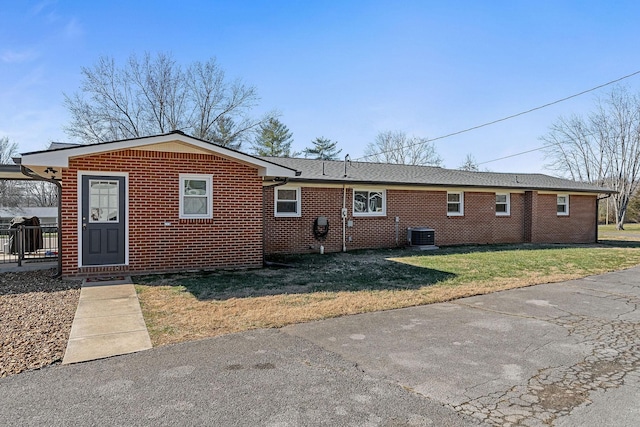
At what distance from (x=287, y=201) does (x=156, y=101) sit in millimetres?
22060

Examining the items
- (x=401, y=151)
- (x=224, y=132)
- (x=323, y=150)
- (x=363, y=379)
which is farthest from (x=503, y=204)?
(x=401, y=151)

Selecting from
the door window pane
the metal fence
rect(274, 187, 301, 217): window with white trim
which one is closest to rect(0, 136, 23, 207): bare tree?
the metal fence

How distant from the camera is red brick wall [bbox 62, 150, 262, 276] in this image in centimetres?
854

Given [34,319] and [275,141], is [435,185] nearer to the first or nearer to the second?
[34,319]

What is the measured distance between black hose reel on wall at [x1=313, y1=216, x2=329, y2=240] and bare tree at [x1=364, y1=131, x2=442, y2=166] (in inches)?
1249

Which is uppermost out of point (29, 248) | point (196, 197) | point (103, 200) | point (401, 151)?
point (401, 151)

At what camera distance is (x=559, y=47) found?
1530 cm

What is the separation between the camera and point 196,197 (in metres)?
9.59

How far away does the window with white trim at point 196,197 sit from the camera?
31.1ft

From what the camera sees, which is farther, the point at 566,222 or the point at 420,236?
the point at 566,222

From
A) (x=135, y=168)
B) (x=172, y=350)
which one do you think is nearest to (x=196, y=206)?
(x=135, y=168)

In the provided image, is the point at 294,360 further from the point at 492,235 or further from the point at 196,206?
the point at 492,235

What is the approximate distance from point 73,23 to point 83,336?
1178 cm

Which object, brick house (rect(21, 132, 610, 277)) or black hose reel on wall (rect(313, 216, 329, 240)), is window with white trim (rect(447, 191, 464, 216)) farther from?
black hose reel on wall (rect(313, 216, 329, 240))
